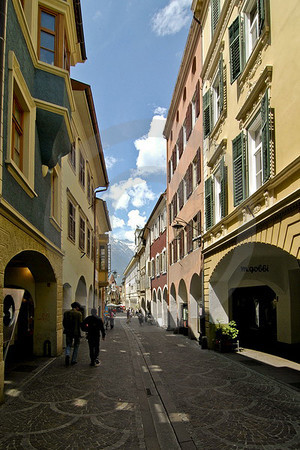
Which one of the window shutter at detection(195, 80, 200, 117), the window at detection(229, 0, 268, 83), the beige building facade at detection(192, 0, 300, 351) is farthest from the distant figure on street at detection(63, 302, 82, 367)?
the window shutter at detection(195, 80, 200, 117)

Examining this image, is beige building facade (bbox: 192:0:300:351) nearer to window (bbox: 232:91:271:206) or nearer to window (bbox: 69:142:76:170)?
window (bbox: 232:91:271:206)

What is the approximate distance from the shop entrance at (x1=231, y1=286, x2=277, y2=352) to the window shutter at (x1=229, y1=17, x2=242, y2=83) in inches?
351

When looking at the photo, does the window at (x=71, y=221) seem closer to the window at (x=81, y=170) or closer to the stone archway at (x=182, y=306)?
the window at (x=81, y=170)

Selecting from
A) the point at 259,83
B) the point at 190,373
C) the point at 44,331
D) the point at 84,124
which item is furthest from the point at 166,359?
the point at 84,124

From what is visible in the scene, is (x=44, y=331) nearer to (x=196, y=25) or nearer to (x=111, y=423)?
(x=111, y=423)

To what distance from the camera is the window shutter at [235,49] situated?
11359 mm

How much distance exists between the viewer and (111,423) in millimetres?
5895

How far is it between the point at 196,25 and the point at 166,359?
14.7m

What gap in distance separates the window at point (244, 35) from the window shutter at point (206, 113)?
3522 mm

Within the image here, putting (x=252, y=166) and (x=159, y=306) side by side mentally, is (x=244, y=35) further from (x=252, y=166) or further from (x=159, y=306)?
(x=159, y=306)

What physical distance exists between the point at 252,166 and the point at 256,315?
9459 millimetres

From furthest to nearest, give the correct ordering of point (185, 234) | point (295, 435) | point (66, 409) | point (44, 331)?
1. point (185, 234)
2. point (44, 331)
3. point (66, 409)
4. point (295, 435)

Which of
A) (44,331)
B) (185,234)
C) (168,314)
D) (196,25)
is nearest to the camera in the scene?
(44,331)

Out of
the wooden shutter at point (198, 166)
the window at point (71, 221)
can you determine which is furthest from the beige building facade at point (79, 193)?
the wooden shutter at point (198, 166)
